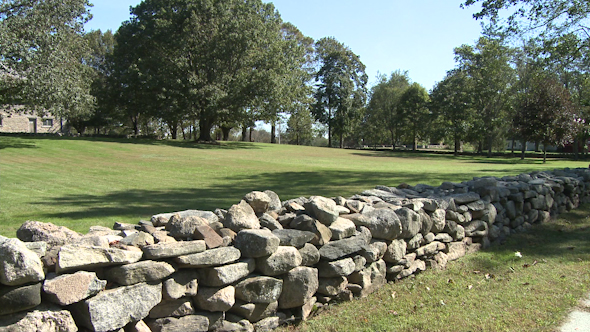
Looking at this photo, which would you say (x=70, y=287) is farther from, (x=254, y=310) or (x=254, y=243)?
(x=254, y=310)

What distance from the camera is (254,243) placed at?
3623mm

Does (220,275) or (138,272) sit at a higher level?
(138,272)

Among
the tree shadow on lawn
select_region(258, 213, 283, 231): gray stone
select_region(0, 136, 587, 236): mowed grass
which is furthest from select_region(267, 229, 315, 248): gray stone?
the tree shadow on lawn

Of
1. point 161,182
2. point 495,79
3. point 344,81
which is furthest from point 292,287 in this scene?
point 344,81

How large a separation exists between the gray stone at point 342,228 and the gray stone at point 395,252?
27.1 inches

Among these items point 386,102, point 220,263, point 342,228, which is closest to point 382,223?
point 342,228

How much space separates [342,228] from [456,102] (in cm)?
4426

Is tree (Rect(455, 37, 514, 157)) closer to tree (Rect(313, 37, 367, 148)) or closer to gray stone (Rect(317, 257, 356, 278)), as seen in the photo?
tree (Rect(313, 37, 367, 148))

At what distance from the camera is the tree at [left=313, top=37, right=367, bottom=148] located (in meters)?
58.1

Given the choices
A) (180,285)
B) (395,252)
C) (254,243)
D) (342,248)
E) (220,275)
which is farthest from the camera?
(395,252)

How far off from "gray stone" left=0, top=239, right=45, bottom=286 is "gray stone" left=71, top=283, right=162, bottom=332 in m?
0.37

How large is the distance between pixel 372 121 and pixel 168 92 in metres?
41.7

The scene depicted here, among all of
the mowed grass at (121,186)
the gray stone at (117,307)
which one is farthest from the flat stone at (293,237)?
the mowed grass at (121,186)

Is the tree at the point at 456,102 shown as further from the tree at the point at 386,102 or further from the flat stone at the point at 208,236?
the flat stone at the point at 208,236
